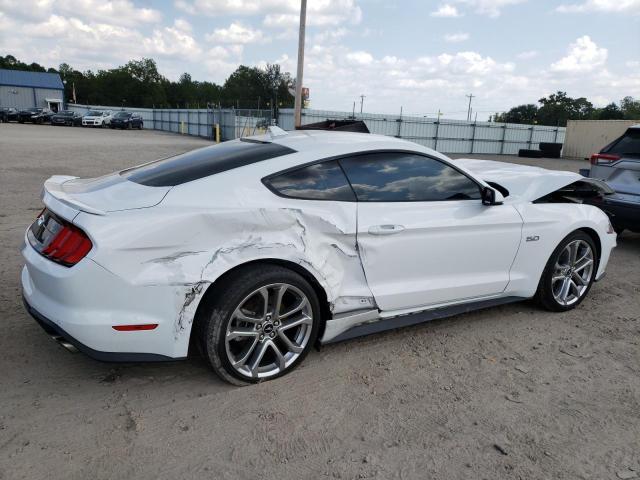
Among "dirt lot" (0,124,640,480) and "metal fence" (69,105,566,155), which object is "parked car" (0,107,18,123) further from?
"dirt lot" (0,124,640,480)

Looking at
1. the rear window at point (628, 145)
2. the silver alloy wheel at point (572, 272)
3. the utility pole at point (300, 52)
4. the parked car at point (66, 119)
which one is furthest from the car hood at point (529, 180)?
the parked car at point (66, 119)

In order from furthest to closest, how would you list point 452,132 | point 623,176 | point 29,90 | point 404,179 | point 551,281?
point 29,90
point 452,132
point 623,176
point 551,281
point 404,179

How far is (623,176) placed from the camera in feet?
21.2

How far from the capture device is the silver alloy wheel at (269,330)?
9.41 feet

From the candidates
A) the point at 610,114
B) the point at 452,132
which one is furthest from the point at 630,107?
the point at 452,132

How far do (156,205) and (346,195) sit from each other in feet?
3.85

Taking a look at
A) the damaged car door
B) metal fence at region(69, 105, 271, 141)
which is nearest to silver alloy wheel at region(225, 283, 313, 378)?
the damaged car door

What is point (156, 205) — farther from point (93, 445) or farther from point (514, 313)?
point (514, 313)

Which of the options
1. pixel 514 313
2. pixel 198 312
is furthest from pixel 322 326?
pixel 514 313

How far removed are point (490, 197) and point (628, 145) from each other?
4.29 metres

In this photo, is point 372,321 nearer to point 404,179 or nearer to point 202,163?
point 404,179

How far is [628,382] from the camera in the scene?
3.23 meters

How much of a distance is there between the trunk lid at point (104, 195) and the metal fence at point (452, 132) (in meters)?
24.9

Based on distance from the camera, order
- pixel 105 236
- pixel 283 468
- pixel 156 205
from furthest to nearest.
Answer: pixel 156 205 < pixel 105 236 < pixel 283 468
